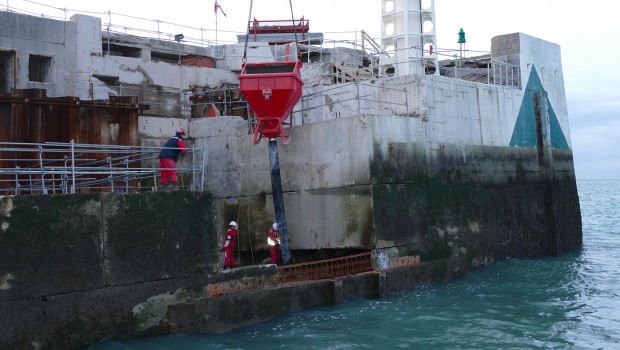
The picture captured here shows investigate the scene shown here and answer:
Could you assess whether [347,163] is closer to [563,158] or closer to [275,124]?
[275,124]

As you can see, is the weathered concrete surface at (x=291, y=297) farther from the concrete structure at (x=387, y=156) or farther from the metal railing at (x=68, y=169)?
the metal railing at (x=68, y=169)

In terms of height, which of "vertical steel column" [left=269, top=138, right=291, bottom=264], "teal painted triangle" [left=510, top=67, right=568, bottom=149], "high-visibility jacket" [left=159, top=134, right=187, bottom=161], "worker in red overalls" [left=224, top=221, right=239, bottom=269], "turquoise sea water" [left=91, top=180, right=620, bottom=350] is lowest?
"turquoise sea water" [left=91, top=180, right=620, bottom=350]

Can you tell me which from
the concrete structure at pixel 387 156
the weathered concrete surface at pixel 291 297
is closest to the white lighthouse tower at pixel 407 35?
the concrete structure at pixel 387 156

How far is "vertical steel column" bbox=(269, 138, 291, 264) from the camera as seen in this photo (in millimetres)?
16406

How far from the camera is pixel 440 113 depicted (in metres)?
18.2

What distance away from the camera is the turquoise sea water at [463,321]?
11719 mm

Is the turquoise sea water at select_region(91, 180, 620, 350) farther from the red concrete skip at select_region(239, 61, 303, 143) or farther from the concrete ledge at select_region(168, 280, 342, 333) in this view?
the red concrete skip at select_region(239, 61, 303, 143)

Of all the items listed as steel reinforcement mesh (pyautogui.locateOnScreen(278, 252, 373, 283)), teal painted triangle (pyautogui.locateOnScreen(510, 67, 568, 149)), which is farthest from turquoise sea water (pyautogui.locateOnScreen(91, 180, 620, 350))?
teal painted triangle (pyautogui.locateOnScreen(510, 67, 568, 149))

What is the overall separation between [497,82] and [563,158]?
391 cm

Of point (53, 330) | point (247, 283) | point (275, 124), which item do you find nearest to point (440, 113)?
point (275, 124)

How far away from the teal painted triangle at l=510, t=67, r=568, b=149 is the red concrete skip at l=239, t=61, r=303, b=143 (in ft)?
28.0

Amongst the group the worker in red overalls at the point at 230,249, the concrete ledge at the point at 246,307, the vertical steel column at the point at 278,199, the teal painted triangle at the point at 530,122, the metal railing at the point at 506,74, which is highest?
the metal railing at the point at 506,74

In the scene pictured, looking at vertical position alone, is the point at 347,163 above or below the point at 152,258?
above

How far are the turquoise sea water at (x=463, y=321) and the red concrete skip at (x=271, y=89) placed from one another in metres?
4.89
